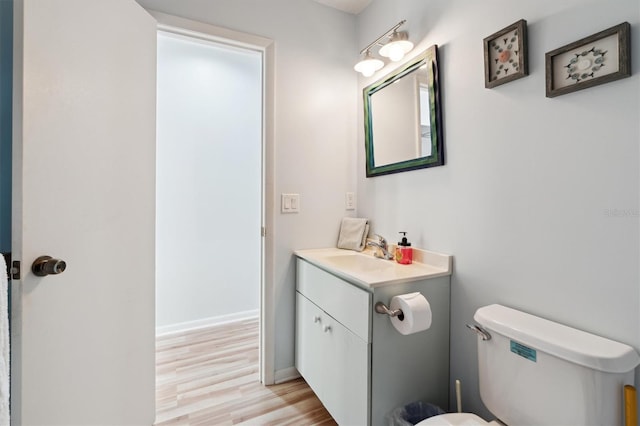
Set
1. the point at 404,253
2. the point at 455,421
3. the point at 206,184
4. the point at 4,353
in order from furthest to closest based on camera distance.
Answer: the point at 206,184
the point at 404,253
the point at 455,421
the point at 4,353

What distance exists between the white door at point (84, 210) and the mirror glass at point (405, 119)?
122 cm

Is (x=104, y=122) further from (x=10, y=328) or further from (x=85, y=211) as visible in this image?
(x=10, y=328)

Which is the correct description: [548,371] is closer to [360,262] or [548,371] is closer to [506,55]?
[360,262]

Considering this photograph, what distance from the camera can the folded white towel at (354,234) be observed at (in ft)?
5.97

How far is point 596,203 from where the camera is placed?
0.87 m

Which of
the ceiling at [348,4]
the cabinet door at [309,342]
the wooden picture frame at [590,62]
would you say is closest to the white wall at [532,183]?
the wooden picture frame at [590,62]

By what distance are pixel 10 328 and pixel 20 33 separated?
86 centimetres

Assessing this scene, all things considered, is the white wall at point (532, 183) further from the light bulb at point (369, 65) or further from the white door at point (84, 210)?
the white door at point (84, 210)

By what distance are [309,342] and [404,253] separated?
74 centimetres

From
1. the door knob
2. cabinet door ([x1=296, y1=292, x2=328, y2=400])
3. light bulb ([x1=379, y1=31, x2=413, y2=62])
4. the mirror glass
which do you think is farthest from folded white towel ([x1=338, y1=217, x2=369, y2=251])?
the door knob

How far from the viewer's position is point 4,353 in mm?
728

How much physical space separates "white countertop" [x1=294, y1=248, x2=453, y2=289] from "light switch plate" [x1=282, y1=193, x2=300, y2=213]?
0.26 metres

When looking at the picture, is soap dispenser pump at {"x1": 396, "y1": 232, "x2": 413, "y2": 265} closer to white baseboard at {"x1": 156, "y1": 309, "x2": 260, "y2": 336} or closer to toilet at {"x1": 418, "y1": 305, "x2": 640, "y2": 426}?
toilet at {"x1": 418, "y1": 305, "x2": 640, "y2": 426}

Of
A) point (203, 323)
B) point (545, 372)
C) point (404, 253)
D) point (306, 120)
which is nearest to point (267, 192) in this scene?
point (306, 120)
